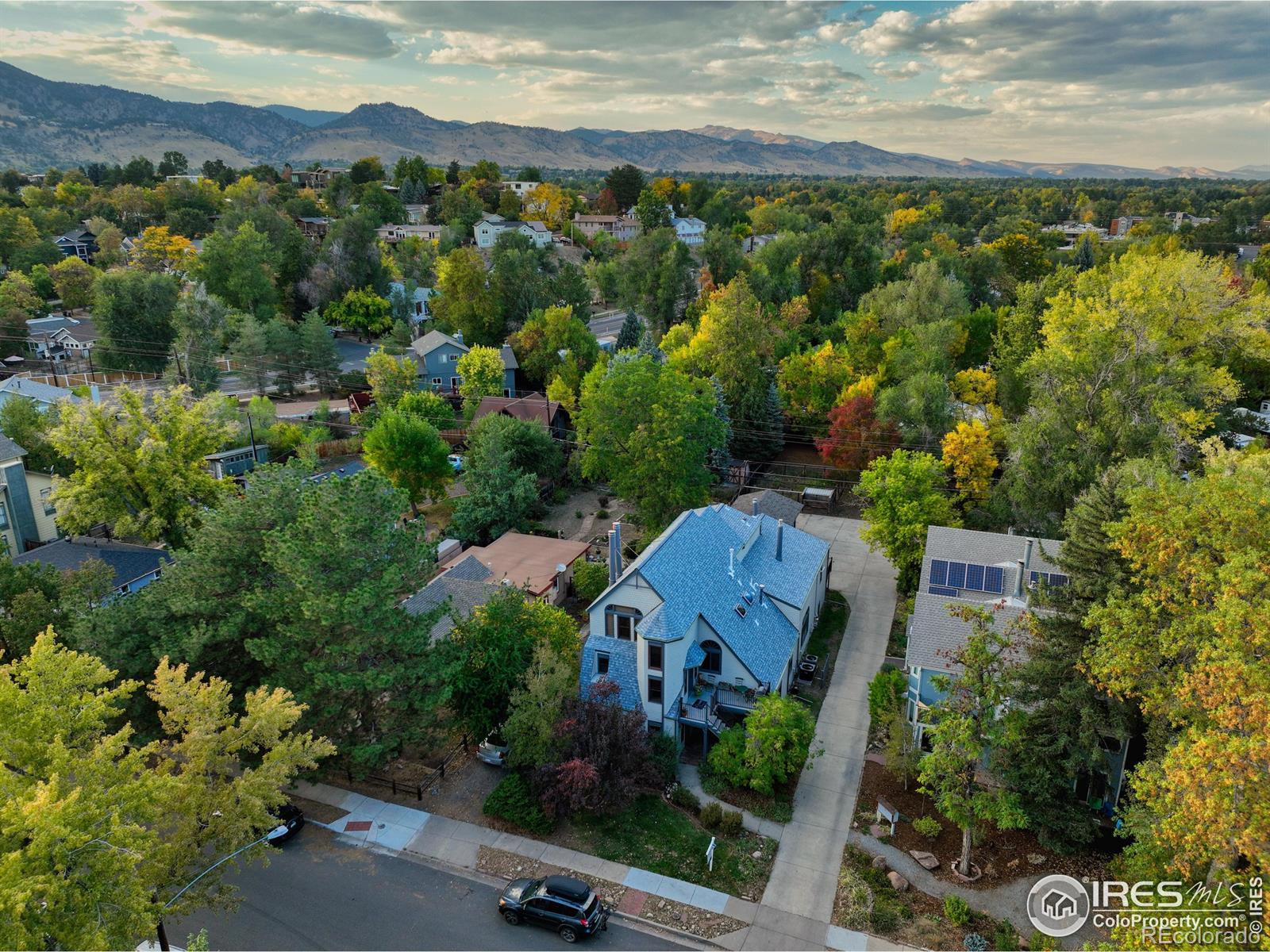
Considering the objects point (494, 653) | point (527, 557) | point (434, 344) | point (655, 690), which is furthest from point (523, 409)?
point (655, 690)

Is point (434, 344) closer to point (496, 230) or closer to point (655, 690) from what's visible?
point (655, 690)

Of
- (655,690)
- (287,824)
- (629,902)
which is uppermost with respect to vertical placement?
(655,690)

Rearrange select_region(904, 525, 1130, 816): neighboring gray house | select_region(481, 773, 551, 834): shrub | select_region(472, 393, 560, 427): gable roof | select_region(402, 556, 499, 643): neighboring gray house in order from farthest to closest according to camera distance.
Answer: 1. select_region(472, 393, 560, 427): gable roof
2. select_region(402, 556, 499, 643): neighboring gray house
3. select_region(904, 525, 1130, 816): neighboring gray house
4. select_region(481, 773, 551, 834): shrub

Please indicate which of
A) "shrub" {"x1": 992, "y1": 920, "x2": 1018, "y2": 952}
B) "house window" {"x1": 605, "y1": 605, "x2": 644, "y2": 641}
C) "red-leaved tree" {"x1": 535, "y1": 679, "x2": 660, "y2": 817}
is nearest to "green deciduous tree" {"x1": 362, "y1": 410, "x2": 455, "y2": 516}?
"house window" {"x1": 605, "y1": 605, "x2": 644, "y2": 641}

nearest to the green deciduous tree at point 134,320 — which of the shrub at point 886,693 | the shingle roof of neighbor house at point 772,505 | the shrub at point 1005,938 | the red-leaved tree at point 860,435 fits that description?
the shingle roof of neighbor house at point 772,505

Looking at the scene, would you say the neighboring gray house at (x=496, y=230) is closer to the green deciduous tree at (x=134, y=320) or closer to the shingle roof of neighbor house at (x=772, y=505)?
the green deciduous tree at (x=134, y=320)

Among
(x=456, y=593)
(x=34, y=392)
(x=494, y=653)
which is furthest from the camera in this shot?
(x=34, y=392)

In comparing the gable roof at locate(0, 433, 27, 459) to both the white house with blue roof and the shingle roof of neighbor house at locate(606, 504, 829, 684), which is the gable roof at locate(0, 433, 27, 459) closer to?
the white house with blue roof
